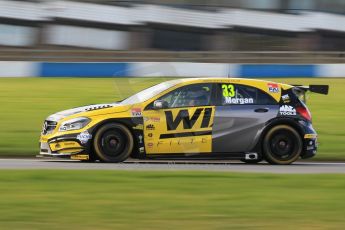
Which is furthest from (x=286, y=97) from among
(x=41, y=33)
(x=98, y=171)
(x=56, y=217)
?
(x=41, y=33)

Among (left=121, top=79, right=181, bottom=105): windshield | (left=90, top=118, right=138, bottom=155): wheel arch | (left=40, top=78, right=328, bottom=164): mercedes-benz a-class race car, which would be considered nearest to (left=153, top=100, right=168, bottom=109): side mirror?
(left=40, top=78, right=328, bottom=164): mercedes-benz a-class race car

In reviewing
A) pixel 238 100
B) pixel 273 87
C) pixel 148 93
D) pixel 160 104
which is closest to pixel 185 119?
pixel 160 104

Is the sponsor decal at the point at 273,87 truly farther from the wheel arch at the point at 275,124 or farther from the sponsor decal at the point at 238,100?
the wheel arch at the point at 275,124

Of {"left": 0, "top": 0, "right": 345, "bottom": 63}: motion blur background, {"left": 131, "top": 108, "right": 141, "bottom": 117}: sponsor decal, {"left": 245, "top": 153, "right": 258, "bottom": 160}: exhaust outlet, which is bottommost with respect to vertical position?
{"left": 245, "top": 153, "right": 258, "bottom": 160}: exhaust outlet

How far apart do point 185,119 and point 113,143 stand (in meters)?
1.14

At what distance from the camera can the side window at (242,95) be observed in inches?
467

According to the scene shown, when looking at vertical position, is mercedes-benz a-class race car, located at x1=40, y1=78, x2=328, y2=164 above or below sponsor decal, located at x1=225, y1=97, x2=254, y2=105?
below

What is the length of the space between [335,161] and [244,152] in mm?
2467

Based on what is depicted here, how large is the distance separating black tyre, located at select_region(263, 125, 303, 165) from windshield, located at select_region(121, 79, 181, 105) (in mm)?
1690

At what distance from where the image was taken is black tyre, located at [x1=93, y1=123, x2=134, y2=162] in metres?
11.4

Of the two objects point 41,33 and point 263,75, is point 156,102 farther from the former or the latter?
point 41,33

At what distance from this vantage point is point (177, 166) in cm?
1148

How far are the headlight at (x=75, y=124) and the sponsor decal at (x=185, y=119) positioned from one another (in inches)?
47.6

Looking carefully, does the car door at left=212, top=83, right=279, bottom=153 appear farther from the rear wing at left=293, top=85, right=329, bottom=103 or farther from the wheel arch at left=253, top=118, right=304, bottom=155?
the rear wing at left=293, top=85, right=329, bottom=103
